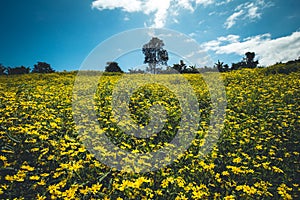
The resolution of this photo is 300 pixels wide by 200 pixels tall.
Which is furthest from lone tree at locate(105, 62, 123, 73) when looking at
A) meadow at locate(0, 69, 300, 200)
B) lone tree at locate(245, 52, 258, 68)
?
meadow at locate(0, 69, 300, 200)

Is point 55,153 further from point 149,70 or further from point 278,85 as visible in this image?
point 149,70

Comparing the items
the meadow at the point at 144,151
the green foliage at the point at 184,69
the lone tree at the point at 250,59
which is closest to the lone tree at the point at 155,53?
the green foliage at the point at 184,69

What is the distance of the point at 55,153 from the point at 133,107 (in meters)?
2.65

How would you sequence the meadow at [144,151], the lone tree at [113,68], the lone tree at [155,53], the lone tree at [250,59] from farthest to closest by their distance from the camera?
the lone tree at [250,59], the lone tree at [113,68], the lone tree at [155,53], the meadow at [144,151]

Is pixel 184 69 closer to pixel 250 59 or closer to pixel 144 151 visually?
pixel 250 59

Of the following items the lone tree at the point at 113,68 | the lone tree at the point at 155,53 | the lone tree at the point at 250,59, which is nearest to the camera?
the lone tree at the point at 155,53

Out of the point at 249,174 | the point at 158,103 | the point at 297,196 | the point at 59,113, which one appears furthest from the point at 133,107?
the point at 297,196

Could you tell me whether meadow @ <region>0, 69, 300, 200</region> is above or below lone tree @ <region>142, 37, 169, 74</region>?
below

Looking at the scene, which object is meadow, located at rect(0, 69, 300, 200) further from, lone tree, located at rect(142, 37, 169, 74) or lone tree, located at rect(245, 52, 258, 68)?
lone tree, located at rect(245, 52, 258, 68)

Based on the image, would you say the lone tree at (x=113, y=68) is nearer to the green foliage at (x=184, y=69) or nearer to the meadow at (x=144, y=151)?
the green foliage at (x=184, y=69)

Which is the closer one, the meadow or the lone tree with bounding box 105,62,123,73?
the meadow

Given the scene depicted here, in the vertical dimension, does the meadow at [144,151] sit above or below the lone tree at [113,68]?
below

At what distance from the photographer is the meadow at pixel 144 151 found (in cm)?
290

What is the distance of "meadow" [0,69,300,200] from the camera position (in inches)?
114
